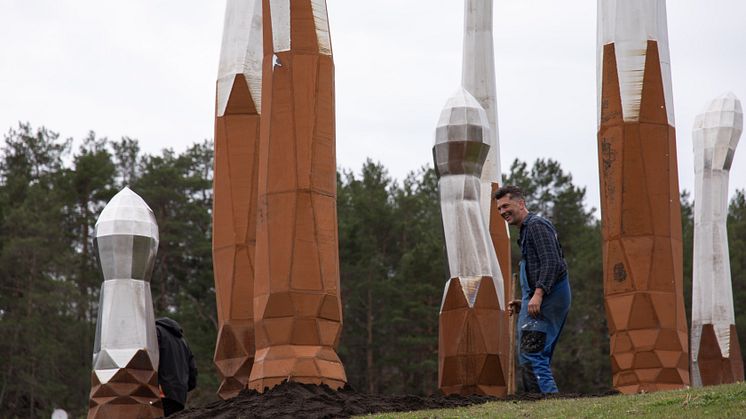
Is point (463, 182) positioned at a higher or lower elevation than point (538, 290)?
higher

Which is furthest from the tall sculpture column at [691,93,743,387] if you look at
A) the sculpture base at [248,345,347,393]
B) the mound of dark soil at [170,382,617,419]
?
the sculpture base at [248,345,347,393]

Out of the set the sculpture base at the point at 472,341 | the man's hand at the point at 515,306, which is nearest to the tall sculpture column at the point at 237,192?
the sculpture base at the point at 472,341

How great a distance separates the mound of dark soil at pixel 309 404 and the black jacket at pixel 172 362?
70.1 inches

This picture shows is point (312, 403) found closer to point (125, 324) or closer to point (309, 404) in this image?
point (309, 404)

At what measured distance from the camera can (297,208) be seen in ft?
42.2

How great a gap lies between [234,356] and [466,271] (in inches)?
128

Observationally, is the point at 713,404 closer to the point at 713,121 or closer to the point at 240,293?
the point at 240,293

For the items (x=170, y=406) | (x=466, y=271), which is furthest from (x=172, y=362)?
(x=466, y=271)

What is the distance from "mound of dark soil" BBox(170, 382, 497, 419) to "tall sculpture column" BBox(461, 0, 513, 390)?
7.14m

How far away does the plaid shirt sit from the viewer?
1198 centimetres

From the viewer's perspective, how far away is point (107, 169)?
4384 cm

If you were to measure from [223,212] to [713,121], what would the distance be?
35.4 feet

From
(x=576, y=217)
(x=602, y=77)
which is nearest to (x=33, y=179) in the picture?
(x=576, y=217)

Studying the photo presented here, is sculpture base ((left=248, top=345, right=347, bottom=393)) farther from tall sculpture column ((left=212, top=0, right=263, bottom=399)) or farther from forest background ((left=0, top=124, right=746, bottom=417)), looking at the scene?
forest background ((left=0, top=124, right=746, bottom=417))
